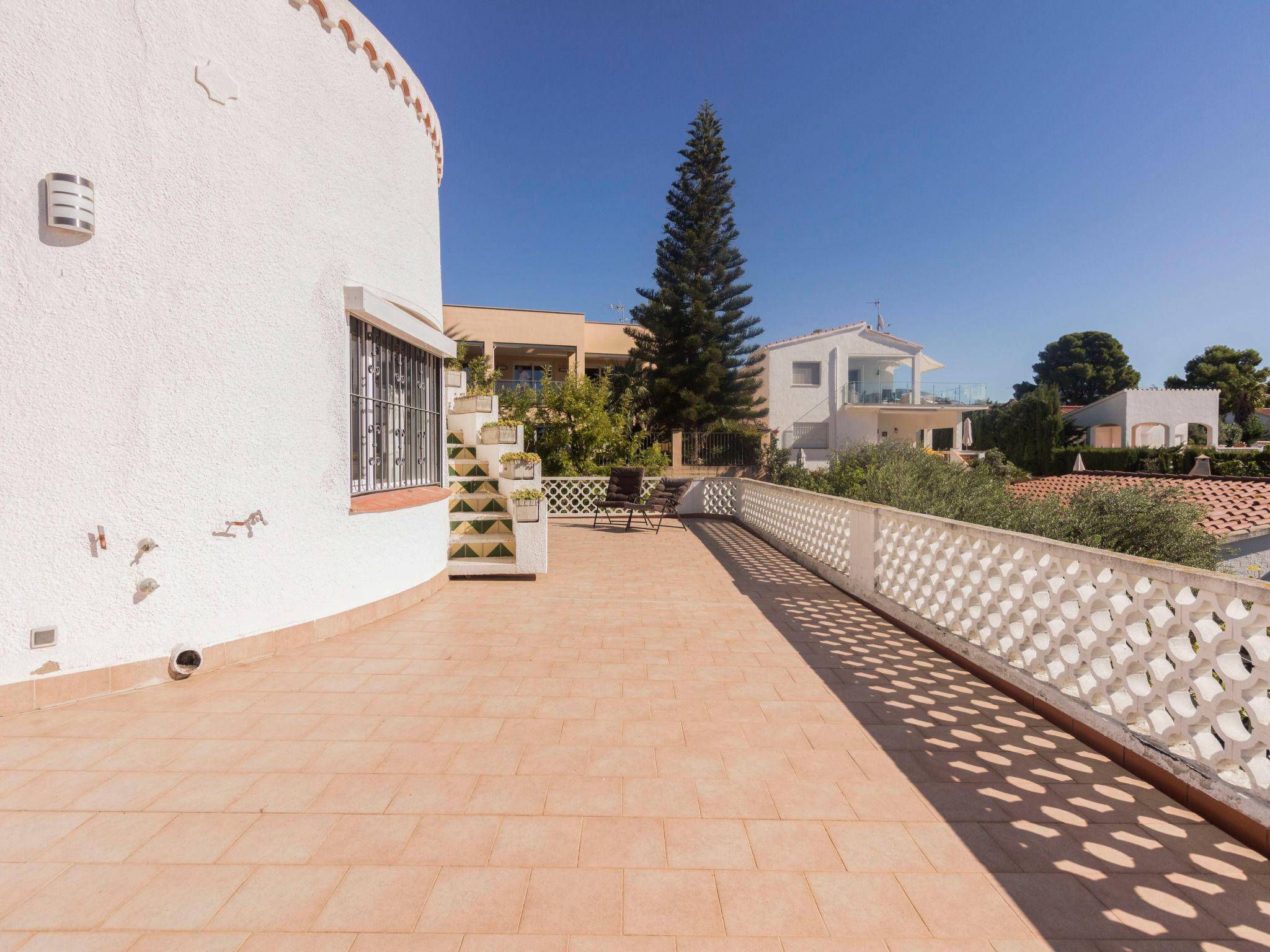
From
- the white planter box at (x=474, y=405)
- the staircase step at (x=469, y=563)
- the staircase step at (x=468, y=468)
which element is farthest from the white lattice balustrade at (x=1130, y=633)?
the white planter box at (x=474, y=405)

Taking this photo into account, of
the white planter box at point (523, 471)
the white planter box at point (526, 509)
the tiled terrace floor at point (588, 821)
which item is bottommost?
the tiled terrace floor at point (588, 821)

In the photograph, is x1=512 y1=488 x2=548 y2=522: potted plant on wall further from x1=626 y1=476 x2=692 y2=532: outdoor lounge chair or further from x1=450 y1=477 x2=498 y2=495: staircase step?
x1=626 y1=476 x2=692 y2=532: outdoor lounge chair

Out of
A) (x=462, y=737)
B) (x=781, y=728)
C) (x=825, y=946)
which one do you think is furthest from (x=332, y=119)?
(x=825, y=946)

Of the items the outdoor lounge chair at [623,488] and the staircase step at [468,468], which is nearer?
the staircase step at [468,468]

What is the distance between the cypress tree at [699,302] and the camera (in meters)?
21.0

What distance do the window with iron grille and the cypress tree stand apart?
1544 cm

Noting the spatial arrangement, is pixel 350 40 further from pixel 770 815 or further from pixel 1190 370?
pixel 1190 370

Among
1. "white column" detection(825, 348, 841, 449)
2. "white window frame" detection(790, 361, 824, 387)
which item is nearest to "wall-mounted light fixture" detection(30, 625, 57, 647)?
"white column" detection(825, 348, 841, 449)

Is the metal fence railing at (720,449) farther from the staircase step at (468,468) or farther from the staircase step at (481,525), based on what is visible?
→ the staircase step at (481,525)

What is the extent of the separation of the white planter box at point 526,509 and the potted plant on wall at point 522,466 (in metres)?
0.57

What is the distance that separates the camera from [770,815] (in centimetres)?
220

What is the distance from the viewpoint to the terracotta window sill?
4383 millimetres

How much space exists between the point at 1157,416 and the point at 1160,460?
19.3ft

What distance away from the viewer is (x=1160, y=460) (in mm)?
23469
